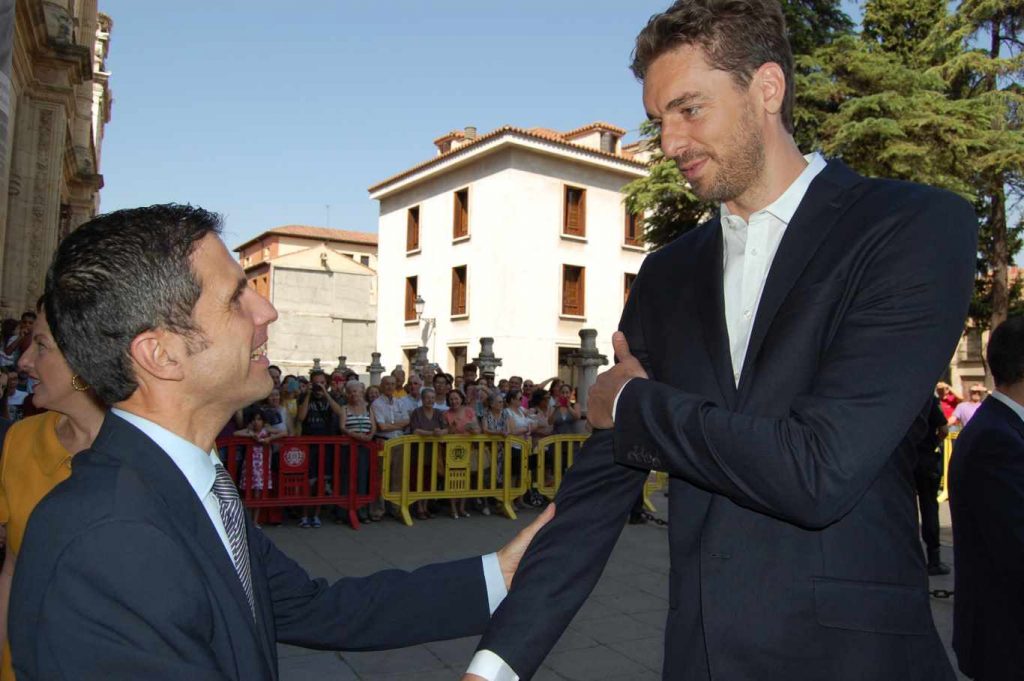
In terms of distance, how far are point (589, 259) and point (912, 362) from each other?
96.8 ft

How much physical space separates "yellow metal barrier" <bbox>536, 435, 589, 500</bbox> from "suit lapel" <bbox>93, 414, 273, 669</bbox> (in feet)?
32.8

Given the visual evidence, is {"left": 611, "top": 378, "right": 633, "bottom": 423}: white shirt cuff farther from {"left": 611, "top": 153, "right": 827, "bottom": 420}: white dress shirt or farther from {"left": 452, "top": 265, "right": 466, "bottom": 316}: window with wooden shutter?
{"left": 452, "top": 265, "right": 466, "bottom": 316}: window with wooden shutter

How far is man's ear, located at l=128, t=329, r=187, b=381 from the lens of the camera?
5.32 ft

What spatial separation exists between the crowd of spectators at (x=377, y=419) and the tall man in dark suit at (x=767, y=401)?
27.8 feet

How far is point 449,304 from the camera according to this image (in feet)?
101

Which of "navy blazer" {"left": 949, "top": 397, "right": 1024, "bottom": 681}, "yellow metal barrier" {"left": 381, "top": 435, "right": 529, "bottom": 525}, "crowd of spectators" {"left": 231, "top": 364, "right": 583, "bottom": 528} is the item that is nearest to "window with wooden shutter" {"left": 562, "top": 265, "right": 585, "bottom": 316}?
"crowd of spectators" {"left": 231, "top": 364, "right": 583, "bottom": 528}

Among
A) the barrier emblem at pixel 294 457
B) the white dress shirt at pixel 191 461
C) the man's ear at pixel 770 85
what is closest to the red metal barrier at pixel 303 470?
the barrier emblem at pixel 294 457

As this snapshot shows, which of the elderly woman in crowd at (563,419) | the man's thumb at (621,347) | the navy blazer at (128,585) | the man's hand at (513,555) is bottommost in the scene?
the elderly woman in crowd at (563,419)

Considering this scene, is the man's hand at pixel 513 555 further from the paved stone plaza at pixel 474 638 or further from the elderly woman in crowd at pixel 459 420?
the elderly woman in crowd at pixel 459 420

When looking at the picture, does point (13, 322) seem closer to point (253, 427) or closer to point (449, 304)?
point (253, 427)

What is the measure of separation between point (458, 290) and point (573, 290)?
Result: 448 cm

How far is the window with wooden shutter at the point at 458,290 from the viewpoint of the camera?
30.5m

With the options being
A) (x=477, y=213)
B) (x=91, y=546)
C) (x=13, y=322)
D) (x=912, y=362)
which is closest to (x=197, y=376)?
(x=91, y=546)

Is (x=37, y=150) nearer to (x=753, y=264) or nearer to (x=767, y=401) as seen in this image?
(x=753, y=264)
